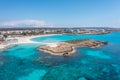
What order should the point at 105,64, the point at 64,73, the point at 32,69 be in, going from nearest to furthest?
the point at 64,73 < the point at 32,69 < the point at 105,64

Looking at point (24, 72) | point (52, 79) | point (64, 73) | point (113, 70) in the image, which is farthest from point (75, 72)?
point (24, 72)

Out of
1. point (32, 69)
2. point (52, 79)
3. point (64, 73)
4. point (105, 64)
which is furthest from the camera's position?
point (105, 64)

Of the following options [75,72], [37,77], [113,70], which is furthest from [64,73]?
[113,70]

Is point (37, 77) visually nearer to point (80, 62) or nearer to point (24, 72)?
point (24, 72)

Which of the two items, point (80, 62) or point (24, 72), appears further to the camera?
point (80, 62)

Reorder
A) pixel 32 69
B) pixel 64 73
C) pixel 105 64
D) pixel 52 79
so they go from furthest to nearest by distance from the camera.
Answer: pixel 105 64 → pixel 32 69 → pixel 64 73 → pixel 52 79

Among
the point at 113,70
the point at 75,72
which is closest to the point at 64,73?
the point at 75,72

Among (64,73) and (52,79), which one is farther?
(64,73)

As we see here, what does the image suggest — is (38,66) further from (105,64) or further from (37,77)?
(105,64)

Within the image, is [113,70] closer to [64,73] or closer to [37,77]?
[64,73]
